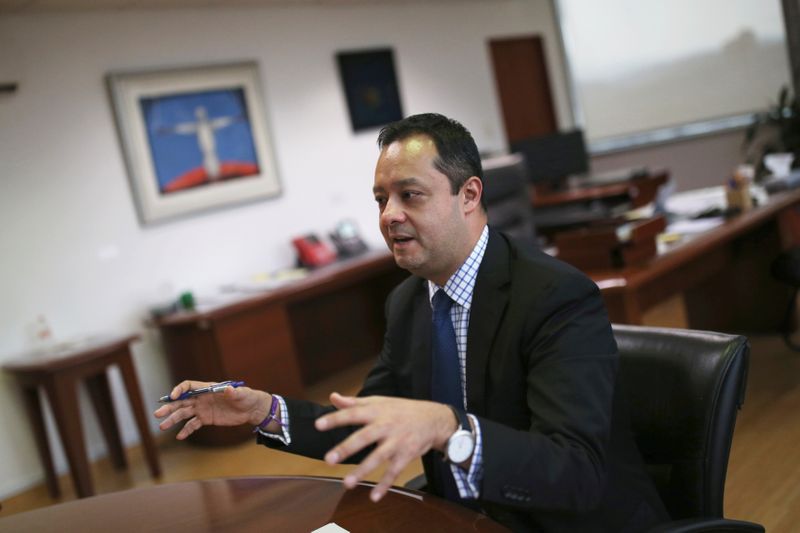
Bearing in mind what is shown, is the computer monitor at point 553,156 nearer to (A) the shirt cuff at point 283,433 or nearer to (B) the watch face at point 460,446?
(A) the shirt cuff at point 283,433

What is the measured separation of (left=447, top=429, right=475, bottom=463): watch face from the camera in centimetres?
112

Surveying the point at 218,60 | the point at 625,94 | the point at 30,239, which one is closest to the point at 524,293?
the point at 30,239

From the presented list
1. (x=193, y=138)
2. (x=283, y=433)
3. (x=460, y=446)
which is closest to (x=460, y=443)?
(x=460, y=446)

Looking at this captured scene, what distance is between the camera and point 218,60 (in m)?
5.38

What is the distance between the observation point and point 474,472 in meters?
1.15

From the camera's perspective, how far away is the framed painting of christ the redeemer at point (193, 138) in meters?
4.83

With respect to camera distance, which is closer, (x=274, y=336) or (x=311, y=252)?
(x=274, y=336)

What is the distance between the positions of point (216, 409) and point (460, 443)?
58cm

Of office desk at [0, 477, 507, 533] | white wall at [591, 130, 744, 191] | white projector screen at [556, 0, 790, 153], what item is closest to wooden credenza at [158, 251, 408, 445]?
office desk at [0, 477, 507, 533]

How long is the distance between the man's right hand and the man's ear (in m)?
0.53

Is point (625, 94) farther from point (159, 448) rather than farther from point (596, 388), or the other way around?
point (596, 388)

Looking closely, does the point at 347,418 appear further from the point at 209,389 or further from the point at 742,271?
the point at 742,271

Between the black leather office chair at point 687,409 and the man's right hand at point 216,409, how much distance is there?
694mm

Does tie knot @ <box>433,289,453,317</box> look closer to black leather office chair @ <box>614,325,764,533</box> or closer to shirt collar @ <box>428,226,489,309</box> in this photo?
shirt collar @ <box>428,226,489,309</box>
